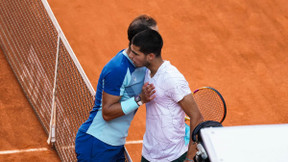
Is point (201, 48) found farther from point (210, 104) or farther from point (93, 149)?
point (93, 149)

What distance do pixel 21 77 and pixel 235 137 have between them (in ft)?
16.6

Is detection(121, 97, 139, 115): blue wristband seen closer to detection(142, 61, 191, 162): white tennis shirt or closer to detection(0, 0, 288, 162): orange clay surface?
detection(142, 61, 191, 162): white tennis shirt

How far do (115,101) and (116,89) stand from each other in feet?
0.33

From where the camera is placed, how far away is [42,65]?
6531mm

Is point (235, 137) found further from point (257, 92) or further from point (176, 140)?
point (257, 92)

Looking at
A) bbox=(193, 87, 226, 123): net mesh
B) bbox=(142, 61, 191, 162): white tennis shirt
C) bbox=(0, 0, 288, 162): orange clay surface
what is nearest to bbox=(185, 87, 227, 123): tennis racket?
bbox=(193, 87, 226, 123): net mesh

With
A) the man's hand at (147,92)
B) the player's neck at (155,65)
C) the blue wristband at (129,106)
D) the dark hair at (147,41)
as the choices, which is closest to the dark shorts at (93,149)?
the blue wristband at (129,106)

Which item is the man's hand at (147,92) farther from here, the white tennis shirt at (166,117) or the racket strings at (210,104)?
the racket strings at (210,104)

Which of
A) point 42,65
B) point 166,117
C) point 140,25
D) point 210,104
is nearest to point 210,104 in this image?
point 210,104

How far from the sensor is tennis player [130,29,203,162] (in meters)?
3.52

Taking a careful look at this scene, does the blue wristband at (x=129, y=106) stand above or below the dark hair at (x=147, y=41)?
below

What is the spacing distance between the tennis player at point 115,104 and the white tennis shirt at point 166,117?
0.13 metres

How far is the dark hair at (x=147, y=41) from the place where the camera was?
3506mm

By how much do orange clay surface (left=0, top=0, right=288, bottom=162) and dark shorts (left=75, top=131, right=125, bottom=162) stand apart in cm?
237
